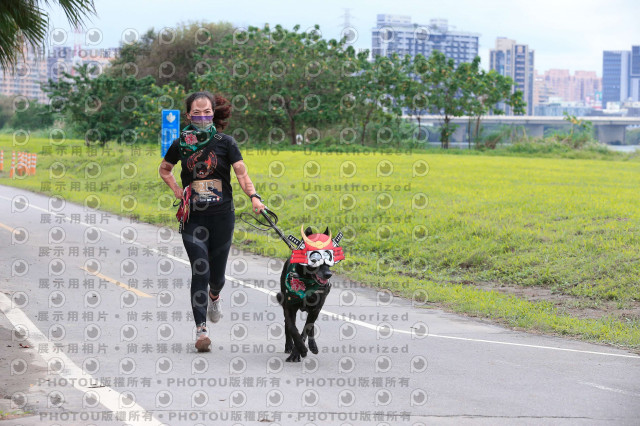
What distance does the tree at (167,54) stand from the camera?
199 feet

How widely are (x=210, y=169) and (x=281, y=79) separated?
39.1 meters

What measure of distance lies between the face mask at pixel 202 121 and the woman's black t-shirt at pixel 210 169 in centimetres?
11

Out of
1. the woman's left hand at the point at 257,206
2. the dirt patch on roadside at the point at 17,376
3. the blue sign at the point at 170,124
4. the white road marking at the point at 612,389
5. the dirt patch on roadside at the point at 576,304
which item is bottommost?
the dirt patch on roadside at the point at 576,304

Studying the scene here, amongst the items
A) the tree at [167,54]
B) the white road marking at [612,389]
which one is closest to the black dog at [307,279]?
the white road marking at [612,389]

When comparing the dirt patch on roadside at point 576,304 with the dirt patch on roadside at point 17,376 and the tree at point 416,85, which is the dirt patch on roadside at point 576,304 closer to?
the dirt patch on roadside at point 17,376

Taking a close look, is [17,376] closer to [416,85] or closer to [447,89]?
[416,85]

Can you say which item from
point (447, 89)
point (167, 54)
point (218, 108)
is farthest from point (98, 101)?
point (218, 108)

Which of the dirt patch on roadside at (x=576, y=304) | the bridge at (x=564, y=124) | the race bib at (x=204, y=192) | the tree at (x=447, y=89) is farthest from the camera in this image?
the bridge at (x=564, y=124)

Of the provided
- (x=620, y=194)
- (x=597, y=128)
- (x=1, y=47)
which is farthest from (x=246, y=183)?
(x=597, y=128)

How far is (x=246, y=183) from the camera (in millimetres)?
7438

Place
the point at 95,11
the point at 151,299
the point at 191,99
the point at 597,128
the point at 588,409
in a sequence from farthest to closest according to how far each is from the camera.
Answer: the point at 597,128, the point at 95,11, the point at 151,299, the point at 191,99, the point at 588,409

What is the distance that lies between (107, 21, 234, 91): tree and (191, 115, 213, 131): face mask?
52.7 m

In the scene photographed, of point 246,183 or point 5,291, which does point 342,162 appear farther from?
point 246,183

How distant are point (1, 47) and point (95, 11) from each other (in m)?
1.50
